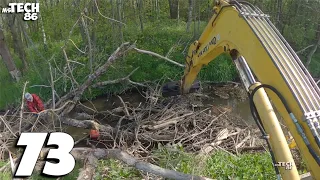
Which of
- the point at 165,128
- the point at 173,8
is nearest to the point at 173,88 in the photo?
Result: the point at 165,128

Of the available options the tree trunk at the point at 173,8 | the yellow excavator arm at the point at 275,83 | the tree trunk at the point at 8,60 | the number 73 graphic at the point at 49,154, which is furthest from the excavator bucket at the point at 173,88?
the tree trunk at the point at 173,8

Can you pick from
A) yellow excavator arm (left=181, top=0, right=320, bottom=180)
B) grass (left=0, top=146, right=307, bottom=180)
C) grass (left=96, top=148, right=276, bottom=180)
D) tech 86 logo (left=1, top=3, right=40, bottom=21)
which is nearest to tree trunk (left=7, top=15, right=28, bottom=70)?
tech 86 logo (left=1, top=3, right=40, bottom=21)

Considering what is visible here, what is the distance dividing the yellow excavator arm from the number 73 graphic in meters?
2.84

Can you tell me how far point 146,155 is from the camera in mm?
5934

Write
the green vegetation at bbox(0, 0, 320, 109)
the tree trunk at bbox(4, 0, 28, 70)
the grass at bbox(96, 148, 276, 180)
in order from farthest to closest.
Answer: the tree trunk at bbox(4, 0, 28, 70), the green vegetation at bbox(0, 0, 320, 109), the grass at bbox(96, 148, 276, 180)

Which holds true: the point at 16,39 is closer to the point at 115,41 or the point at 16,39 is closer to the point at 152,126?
the point at 115,41

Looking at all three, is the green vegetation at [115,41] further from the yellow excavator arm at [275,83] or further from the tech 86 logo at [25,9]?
the yellow excavator arm at [275,83]

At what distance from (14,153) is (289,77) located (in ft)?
18.4

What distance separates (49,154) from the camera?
4699 mm

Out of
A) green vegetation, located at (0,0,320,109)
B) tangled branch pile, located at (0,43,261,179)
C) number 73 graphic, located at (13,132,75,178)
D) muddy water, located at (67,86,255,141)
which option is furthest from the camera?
green vegetation, located at (0,0,320,109)

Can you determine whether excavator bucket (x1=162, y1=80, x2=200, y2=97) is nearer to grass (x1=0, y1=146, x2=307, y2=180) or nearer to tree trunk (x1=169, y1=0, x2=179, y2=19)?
grass (x1=0, y1=146, x2=307, y2=180)

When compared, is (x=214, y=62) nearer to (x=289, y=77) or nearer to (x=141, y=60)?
(x=141, y=60)

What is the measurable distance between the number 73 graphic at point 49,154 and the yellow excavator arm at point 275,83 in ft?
9.33

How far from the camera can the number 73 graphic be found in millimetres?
4539
